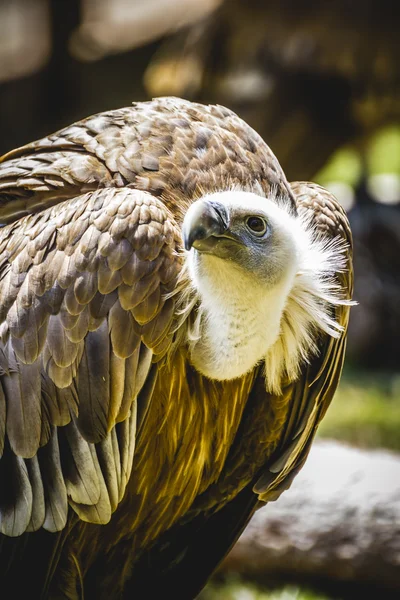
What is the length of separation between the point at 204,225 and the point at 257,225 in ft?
1.12

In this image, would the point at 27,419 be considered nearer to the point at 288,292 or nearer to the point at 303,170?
the point at 288,292

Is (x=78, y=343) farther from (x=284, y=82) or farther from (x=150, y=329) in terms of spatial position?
(x=284, y=82)

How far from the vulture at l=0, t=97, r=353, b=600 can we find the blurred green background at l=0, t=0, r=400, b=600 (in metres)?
4.11

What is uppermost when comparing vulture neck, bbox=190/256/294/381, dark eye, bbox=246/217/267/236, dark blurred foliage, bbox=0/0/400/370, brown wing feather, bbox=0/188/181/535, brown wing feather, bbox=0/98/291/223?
dark blurred foliage, bbox=0/0/400/370

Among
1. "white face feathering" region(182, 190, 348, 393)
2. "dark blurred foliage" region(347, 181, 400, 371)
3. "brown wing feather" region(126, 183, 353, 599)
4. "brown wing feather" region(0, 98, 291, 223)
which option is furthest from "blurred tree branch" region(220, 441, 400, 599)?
"dark blurred foliage" region(347, 181, 400, 371)

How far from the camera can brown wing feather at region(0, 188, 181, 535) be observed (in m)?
3.43

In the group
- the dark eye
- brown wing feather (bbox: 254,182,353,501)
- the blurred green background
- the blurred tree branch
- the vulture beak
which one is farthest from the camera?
the blurred green background

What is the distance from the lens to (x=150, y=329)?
349 centimetres

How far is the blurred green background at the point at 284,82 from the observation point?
9109 millimetres

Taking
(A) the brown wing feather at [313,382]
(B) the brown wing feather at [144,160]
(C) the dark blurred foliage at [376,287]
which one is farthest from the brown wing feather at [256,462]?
(C) the dark blurred foliage at [376,287]

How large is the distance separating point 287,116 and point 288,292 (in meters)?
6.01

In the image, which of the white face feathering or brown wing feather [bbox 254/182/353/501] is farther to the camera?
brown wing feather [bbox 254/182/353/501]

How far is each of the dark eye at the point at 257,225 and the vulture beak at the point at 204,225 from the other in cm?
16

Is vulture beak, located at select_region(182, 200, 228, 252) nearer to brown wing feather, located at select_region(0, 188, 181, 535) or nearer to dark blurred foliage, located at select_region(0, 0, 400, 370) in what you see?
brown wing feather, located at select_region(0, 188, 181, 535)
